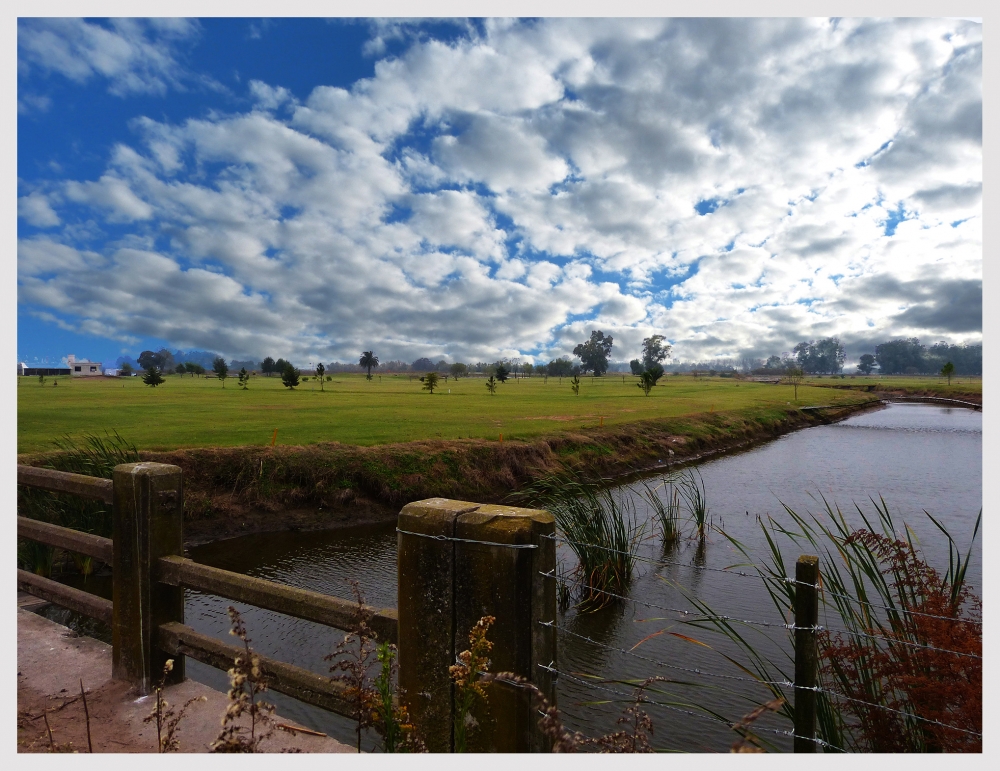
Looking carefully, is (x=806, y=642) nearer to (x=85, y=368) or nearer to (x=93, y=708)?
(x=93, y=708)

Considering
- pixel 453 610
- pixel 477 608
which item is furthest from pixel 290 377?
pixel 477 608

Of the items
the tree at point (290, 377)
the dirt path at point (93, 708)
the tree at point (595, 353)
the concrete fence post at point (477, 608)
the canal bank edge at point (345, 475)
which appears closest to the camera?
the concrete fence post at point (477, 608)

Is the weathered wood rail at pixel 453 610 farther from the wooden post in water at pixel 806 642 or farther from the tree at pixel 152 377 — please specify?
the tree at pixel 152 377

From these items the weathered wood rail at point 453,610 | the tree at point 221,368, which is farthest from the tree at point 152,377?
the weathered wood rail at point 453,610

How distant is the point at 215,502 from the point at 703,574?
11060 mm

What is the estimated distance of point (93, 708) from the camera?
3977mm

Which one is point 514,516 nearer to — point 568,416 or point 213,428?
point 213,428

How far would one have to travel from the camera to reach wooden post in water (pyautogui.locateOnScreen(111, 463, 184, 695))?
4.13 meters

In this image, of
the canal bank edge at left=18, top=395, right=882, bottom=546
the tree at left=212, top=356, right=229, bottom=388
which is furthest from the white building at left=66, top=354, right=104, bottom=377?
the canal bank edge at left=18, top=395, right=882, bottom=546

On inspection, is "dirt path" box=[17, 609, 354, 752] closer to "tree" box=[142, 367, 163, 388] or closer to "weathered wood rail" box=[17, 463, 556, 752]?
"weathered wood rail" box=[17, 463, 556, 752]

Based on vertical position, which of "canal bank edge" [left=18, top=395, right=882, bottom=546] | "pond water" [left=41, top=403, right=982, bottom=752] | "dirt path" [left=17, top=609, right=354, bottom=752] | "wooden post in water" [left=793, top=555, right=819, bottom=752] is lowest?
"pond water" [left=41, top=403, right=982, bottom=752]

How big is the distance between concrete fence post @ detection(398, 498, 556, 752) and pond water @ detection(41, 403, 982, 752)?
560mm

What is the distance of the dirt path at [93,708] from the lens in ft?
11.6

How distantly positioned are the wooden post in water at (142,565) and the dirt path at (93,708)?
0.20 metres
